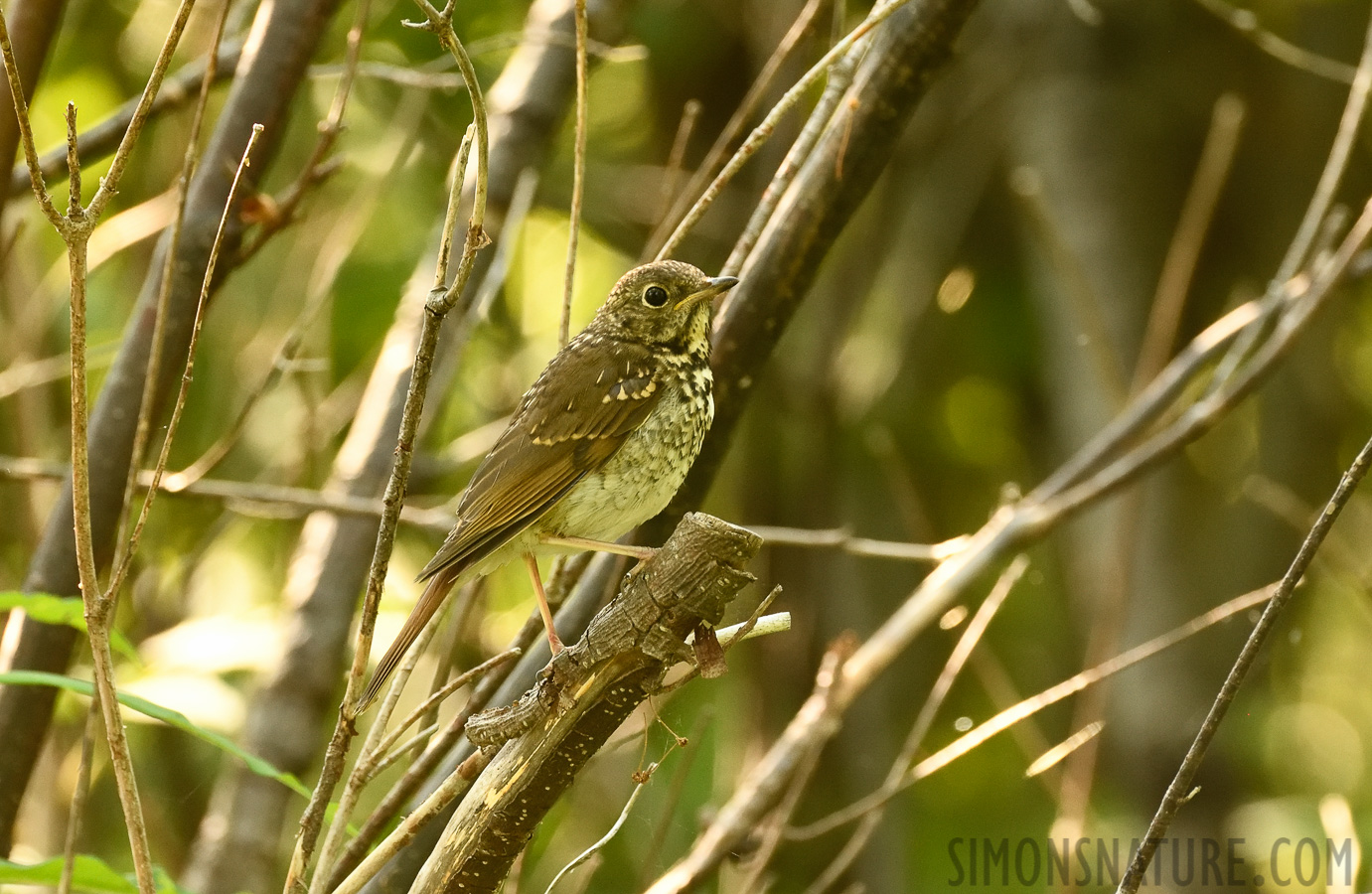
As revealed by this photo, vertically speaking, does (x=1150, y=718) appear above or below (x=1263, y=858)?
above

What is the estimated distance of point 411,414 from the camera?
5.68 ft

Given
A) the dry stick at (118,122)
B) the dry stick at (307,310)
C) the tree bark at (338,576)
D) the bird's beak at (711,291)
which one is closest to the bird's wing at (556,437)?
the bird's beak at (711,291)

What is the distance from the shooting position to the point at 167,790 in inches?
232

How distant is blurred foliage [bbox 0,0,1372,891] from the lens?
594 centimetres

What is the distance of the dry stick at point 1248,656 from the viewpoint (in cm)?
191

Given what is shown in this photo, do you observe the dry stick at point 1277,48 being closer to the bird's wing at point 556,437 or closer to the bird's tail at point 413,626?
the bird's wing at point 556,437

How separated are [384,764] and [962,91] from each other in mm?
6089

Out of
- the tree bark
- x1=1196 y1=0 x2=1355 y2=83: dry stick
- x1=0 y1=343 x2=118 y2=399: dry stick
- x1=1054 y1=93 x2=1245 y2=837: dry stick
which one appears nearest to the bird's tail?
the tree bark

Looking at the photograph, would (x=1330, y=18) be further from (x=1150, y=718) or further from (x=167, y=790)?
(x=167, y=790)

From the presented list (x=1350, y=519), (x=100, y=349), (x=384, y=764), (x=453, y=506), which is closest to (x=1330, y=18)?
(x=1350, y=519)

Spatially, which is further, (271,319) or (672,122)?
(672,122)

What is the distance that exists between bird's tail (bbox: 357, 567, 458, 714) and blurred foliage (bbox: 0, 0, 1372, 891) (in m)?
2.57

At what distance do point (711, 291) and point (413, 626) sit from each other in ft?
3.66

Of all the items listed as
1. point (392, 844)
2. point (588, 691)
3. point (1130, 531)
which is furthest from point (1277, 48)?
point (392, 844)
